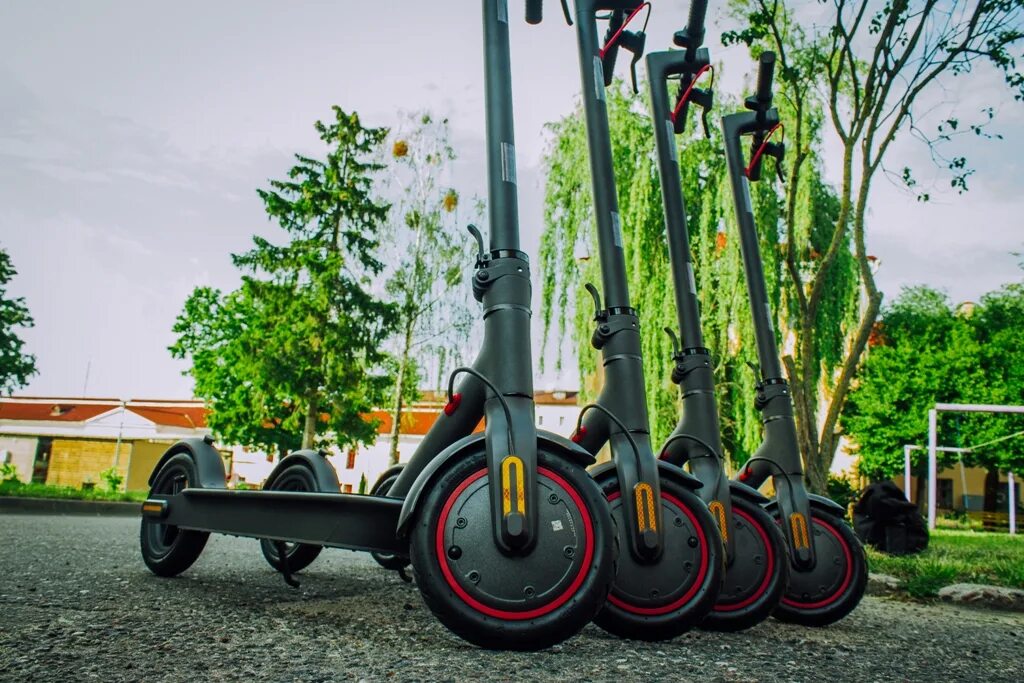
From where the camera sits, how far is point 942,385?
29312 millimetres

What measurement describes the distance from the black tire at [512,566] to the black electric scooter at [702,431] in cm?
141

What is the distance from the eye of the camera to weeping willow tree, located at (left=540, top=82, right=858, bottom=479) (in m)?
11.7

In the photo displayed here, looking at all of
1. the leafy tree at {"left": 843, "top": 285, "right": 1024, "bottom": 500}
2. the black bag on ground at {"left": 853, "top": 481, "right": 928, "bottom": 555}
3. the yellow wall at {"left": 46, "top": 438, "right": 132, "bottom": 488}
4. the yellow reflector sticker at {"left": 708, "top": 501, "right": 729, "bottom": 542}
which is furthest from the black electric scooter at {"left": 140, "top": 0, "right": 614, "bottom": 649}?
the yellow wall at {"left": 46, "top": 438, "right": 132, "bottom": 488}

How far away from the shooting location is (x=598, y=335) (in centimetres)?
344

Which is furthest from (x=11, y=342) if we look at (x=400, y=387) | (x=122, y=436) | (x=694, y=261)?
(x=694, y=261)

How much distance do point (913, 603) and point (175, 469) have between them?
471 centimetres

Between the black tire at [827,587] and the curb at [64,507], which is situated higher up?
the black tire at [827,587]

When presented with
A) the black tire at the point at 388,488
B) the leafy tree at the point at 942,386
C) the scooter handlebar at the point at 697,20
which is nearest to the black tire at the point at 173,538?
the black tire at the point at 388,488

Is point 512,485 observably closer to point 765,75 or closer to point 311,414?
point 765,75

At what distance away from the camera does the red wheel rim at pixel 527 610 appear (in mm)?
2238

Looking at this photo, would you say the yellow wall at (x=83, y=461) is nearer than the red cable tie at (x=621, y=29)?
No

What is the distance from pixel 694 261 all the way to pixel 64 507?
10.7 meters

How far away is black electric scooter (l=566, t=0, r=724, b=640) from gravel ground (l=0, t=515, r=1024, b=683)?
13 centimetres

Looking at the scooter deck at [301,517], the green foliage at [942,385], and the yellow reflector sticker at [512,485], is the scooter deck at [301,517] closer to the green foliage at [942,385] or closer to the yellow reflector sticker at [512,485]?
the yellow reflector sticker at [512,485]
